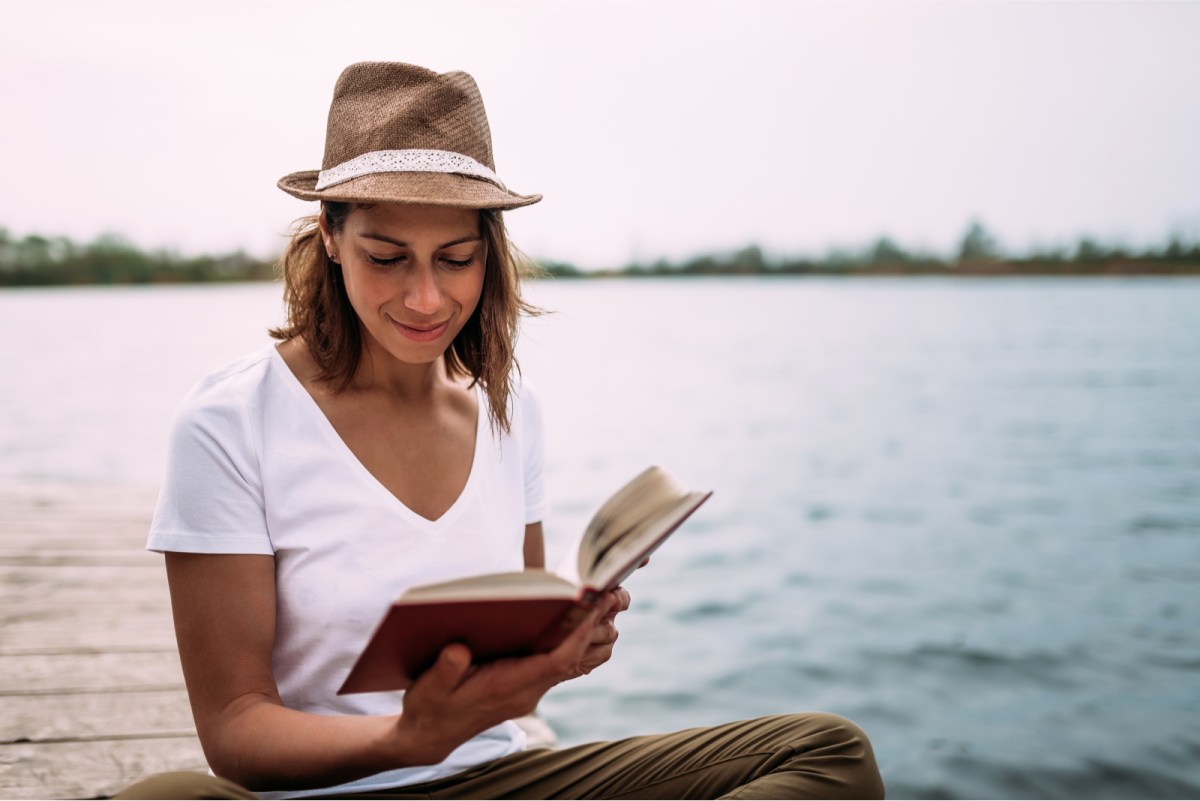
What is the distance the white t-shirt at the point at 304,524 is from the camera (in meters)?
1.36

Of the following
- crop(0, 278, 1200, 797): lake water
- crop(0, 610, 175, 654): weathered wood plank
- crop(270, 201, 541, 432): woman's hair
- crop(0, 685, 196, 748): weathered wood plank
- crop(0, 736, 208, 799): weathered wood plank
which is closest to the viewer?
crop(270, 201, 541, 432): woman's hair

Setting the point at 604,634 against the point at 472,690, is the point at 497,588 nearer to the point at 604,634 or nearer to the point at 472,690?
the point at 472,690

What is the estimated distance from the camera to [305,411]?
59.2 inches

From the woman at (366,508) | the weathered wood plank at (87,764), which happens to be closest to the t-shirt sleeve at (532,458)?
the woman at (366,508)

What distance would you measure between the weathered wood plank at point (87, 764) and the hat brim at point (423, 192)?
4.33 feet

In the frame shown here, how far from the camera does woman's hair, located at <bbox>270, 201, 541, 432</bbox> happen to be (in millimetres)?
1598

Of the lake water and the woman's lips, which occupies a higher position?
the woman's lips

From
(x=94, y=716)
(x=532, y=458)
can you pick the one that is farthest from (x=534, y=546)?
(x=94, y=716)

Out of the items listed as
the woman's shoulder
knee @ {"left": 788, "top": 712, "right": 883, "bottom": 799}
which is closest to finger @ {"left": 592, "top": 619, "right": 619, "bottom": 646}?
knee @ {"left": 788, "top": 712, "right": 883, "bottom": 799}

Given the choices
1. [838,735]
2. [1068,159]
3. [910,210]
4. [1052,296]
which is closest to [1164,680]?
[838,735]

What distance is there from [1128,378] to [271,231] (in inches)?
644

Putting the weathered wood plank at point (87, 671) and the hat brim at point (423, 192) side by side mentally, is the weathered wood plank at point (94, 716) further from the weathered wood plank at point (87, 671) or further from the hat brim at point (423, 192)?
the hat brim at point (423, 192)

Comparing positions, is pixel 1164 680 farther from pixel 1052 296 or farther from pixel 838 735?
pixel 1052 296

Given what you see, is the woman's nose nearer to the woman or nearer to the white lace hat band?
the woman
